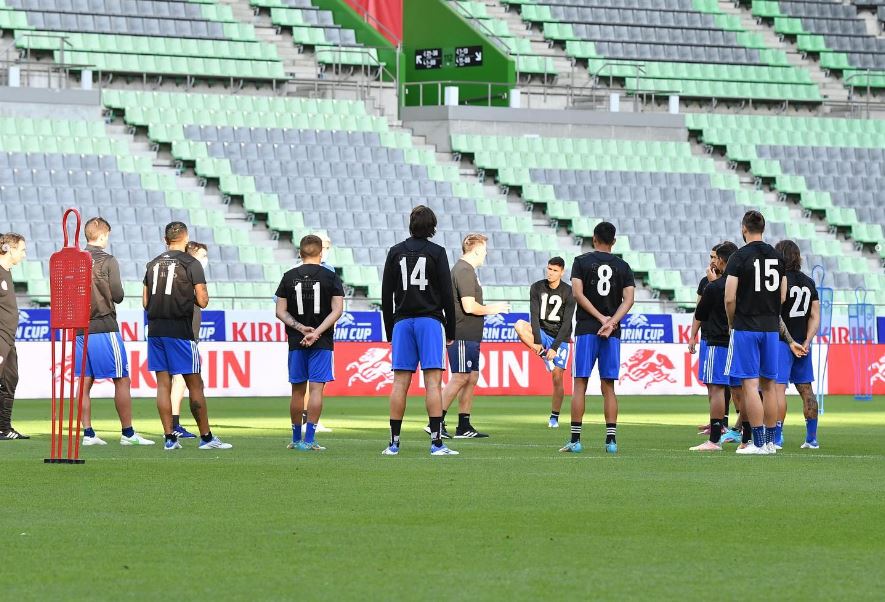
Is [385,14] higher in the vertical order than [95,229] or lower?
higher

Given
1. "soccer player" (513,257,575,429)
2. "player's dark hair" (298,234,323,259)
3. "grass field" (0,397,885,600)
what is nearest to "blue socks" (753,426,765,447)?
"grass field" (0,397,885,600)

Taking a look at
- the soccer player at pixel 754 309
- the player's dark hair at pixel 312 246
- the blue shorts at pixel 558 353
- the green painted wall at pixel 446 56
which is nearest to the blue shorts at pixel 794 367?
the soccer player at pixel 754 309

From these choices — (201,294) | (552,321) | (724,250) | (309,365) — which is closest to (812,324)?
(724,250)

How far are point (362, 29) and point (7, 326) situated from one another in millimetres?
25879

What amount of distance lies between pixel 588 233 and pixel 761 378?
2318 centimetres

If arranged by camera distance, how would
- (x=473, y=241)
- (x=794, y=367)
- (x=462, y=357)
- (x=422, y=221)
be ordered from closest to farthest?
(x=422, y=221) → (x=794, y=367) → (x=473, y=241) → (x=462, y=357)

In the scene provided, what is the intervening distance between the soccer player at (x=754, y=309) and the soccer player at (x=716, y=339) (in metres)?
1.23

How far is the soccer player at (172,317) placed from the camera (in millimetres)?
14539

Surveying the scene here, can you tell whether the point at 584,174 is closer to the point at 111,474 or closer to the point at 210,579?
the point at 111,474

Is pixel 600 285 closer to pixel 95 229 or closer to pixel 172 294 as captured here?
pixel 172 294

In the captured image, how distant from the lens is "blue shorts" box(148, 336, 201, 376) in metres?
14.6

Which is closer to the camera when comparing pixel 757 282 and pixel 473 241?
pixel 757 282

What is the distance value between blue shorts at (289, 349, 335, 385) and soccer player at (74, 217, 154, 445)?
171 cm

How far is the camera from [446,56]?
135 feet
